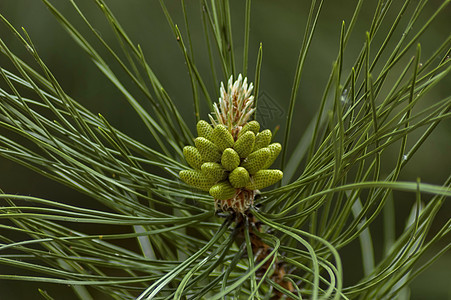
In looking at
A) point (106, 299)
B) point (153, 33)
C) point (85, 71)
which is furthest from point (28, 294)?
point (153, 33)

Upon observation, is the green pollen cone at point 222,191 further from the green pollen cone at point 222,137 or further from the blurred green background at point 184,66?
the blurred green background at point 184,66

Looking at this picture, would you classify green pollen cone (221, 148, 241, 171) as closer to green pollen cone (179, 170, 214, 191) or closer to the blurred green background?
green pollen cone (179, 170, 214, 191)

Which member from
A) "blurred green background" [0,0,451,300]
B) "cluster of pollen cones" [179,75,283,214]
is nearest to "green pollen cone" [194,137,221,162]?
"cluster of pollen cones" [179,75,283,214]

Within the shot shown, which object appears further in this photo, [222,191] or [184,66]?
[184,66]

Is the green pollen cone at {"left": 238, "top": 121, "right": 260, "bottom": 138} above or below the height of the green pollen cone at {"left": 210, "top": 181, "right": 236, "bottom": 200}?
above

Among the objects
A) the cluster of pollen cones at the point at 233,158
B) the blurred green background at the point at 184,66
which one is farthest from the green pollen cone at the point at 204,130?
the blurred green background at the point at 184,66

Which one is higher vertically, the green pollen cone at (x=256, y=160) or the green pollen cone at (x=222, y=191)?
the green pollen cone at (x=256, y=160)

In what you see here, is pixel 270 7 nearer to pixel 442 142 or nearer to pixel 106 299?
pixel 442 142

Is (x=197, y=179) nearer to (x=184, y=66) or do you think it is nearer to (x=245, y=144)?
(x=245, y=144)

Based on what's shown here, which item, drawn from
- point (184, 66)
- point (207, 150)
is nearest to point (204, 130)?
point (207, 150)
